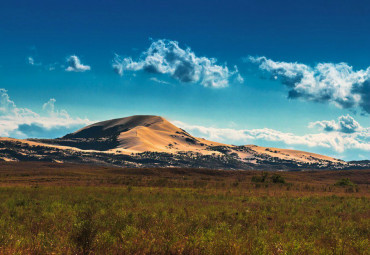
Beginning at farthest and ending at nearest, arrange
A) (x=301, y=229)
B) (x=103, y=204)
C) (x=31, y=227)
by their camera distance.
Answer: (x=103, y=204) → (x=301, y=229) → (x=31, y=227)

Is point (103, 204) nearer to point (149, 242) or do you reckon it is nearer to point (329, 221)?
point (149, 242)

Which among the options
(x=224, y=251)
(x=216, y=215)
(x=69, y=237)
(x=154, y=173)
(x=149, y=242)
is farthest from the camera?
(x=154, y=173)

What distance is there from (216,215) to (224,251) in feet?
29.4

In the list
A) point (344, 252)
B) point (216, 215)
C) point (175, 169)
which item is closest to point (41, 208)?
point (216, 215)

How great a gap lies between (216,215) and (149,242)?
28.9 feet

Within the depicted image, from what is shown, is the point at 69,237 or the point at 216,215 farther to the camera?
the point at 216,215

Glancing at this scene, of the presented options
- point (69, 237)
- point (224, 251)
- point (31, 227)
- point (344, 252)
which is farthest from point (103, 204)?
point (344, 252)

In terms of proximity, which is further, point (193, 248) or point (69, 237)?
point (69, 237)

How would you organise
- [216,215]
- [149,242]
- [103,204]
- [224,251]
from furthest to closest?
[103,204] → [216,215] → [149,242] → [224,251]

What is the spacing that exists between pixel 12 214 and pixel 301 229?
51.1 feet

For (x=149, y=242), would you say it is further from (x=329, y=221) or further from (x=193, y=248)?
(x=329, y=221)

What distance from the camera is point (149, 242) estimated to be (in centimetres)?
1050

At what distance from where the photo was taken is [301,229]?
52.0 ft

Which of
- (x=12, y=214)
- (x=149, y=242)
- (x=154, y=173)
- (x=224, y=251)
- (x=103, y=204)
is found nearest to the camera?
(x=224, y=251)
